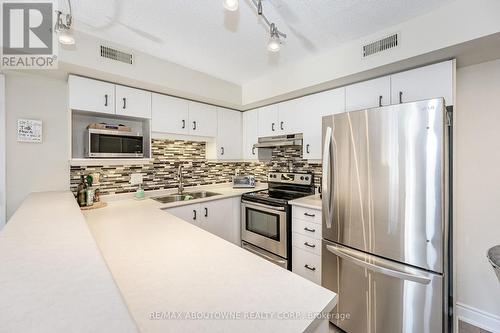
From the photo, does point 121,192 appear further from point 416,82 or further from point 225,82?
point 416,82

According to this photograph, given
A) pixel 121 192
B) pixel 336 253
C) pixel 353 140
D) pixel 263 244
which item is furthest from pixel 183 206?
pixel 353 140

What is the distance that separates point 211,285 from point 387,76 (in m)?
2.19

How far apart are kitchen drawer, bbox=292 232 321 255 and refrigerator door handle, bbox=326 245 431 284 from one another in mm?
233

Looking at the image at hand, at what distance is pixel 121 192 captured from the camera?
8.14 feet

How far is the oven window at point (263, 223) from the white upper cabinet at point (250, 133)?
2.80ft

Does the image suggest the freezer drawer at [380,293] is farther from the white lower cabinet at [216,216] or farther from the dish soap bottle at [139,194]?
the dish soap bottle at [139,194]

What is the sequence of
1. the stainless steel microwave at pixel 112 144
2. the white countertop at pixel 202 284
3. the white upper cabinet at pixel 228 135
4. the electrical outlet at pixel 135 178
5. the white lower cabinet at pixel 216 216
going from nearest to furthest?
the white countertop at pixel 202 284 < the stainless steel microwave at pixel 112 144 < the white lower cabinet at pixel 216 216 < the electrical outlet at pixel 135 178 < the white upper cabinet at pixel 228 135

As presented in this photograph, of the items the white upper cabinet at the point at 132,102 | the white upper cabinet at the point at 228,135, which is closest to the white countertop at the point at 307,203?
the white upper cabinet at the point at 228,135

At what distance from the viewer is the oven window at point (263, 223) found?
2429 millimetres

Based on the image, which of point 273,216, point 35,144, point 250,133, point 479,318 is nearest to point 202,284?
point 273,216

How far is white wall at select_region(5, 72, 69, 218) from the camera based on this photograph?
1930 millimetres

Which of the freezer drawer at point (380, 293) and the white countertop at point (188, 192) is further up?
the white countertop at point (188, 192)

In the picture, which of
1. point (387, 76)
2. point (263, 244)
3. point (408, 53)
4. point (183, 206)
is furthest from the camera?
point (263, 244)

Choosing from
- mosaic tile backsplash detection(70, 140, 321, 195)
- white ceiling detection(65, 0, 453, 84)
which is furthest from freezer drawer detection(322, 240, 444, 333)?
white ceiling detection(65, 0, 453, 84)
